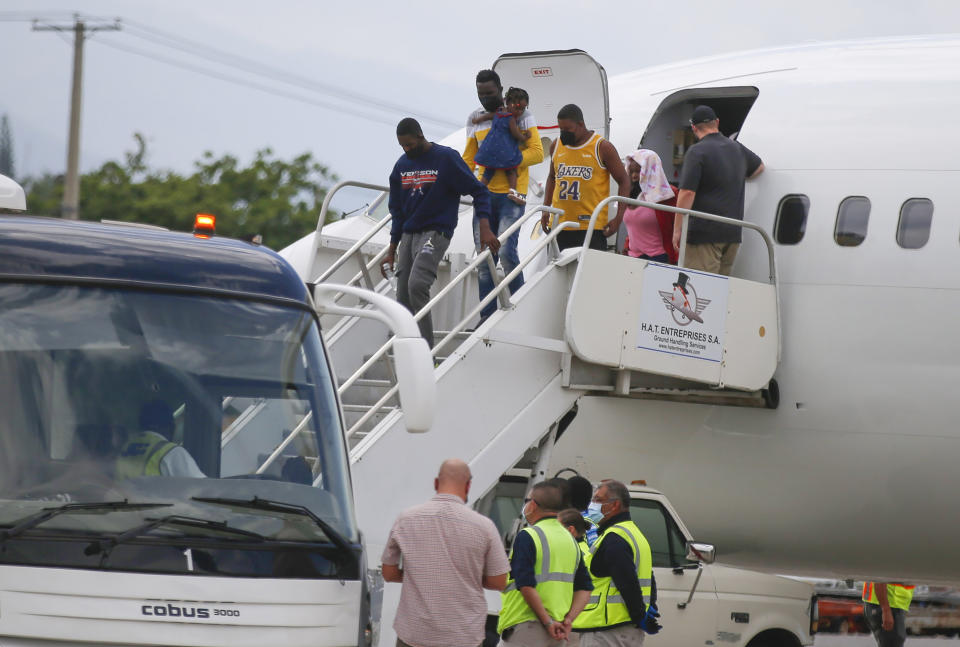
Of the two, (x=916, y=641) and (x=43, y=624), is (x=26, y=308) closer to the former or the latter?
(x=43, y=624)

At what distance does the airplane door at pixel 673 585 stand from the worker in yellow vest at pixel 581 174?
2.52m

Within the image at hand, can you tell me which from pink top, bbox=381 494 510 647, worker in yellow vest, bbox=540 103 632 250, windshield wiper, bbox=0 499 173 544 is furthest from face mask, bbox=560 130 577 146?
windshield wiper, bbox=0 499 173 544

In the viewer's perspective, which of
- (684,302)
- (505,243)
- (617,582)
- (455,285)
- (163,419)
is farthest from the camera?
(505,243)

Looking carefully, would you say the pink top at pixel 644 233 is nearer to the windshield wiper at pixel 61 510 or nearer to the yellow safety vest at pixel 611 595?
the yellow safety vest at pixel 611 595

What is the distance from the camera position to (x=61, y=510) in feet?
16.8

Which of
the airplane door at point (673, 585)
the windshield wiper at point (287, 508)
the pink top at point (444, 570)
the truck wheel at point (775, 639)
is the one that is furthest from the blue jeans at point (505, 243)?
the windshield wiper at point (287, 508)

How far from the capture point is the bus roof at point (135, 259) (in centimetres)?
560

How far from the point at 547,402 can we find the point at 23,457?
14.9 ft

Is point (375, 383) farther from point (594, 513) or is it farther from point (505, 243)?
point (594, 513)

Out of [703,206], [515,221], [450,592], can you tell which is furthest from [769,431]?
[450,592]

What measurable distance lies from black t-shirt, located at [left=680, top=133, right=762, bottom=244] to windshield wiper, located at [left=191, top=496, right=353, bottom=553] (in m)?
4.97

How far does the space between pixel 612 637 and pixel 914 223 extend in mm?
3849

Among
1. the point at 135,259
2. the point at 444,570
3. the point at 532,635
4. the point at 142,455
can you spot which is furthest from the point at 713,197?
the point at 142,455

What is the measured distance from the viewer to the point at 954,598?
17.5m
